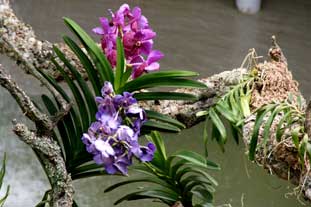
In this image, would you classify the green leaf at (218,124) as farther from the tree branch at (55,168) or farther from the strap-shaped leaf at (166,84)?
the tree branch at (55,168)

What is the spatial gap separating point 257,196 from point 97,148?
819 mm

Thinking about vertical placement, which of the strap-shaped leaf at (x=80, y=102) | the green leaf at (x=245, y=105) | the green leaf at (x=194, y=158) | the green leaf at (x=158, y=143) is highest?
the strap-shaped leaf at (x=80, y=102)

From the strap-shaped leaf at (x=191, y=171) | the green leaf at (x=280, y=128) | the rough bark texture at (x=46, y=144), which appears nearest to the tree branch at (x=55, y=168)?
the rough bark texture at (x=46, y=144)

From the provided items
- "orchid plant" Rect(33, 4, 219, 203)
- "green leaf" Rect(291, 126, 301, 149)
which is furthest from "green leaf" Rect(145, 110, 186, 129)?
"green leaf" Rect(291, 126, 301, 149)

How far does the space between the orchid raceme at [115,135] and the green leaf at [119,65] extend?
0.37ft

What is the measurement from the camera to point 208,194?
1.43 m

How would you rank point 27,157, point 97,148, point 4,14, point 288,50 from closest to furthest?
point 97,148 < point 4,14 < point 27,157 < point 288,50

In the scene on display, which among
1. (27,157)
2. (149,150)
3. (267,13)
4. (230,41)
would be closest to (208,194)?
(149,150)

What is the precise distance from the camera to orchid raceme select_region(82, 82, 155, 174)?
114 cm

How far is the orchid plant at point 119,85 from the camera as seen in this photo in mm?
1175

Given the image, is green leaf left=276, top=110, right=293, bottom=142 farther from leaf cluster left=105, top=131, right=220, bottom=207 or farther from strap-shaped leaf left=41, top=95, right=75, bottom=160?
strap-shaped leaf left=41, top=95, right=75, bottom=160

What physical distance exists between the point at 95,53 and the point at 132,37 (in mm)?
75

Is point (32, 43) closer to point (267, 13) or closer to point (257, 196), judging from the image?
point (257, 196)

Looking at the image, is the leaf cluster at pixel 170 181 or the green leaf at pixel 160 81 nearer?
the green leaf at pixel 160 81
